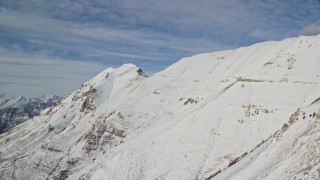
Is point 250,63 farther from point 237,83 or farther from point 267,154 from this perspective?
point 267,154

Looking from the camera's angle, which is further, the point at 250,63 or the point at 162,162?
the point at 250,63

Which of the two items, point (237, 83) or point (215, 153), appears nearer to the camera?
point (215, 153)

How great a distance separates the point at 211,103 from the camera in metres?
141

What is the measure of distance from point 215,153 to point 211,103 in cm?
2569

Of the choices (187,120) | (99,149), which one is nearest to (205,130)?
(187,120)

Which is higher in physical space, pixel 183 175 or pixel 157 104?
pixel 157 104

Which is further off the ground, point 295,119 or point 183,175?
point 295,119

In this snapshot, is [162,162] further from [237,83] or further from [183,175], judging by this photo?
[237,83]

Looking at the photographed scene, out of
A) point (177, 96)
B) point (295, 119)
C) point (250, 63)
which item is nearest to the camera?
point (295, 119)

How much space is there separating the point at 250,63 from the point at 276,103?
45.0 metres

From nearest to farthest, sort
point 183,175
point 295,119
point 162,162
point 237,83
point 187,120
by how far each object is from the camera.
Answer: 1. point 295,119
2. point 183,175
3. point 162,162
4. point 187,120
5. point 237,83

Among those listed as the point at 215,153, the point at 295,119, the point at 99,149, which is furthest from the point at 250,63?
the point at 295,119

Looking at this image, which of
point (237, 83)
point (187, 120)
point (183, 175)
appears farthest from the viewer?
point (237, 83)

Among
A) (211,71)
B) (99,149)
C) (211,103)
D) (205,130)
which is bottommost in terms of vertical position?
(99,149)
